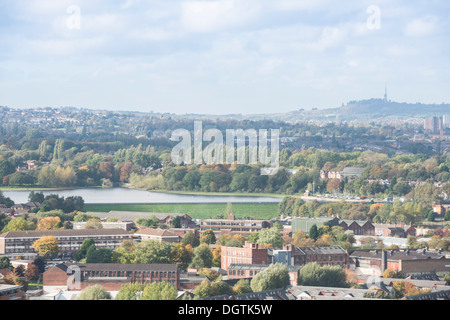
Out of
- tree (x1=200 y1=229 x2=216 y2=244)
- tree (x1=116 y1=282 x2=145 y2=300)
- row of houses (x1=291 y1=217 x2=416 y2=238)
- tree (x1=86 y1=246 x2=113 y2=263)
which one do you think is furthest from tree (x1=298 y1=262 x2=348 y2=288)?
row of houses (x1=291 y1=217 x2=416 y2=238)

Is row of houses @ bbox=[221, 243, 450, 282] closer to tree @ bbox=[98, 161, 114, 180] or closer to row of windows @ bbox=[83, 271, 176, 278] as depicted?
row of windows @ bbox=[83, 271, 176, 278]

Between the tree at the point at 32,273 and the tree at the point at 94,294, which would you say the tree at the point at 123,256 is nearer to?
the tree at the point at 32,273

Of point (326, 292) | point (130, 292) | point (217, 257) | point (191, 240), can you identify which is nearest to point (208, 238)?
point (191, 240)

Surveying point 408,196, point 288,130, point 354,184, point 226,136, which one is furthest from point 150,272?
point 288,130

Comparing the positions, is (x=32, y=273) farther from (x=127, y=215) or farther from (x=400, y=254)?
(x=127, y=215)

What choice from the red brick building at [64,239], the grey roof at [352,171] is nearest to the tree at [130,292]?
the red brick building at [64,239]

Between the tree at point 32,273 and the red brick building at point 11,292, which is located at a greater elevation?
the red brick building at point 11,292
